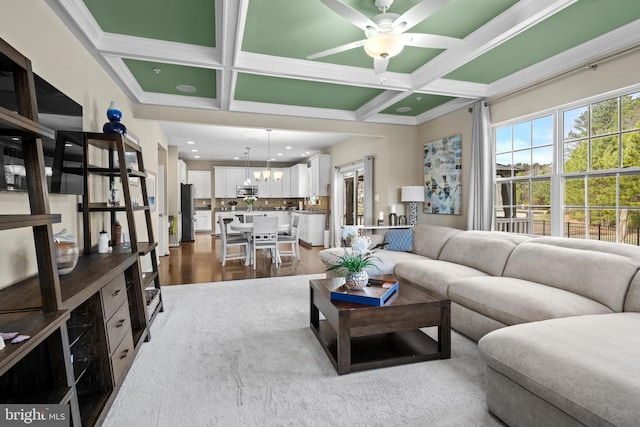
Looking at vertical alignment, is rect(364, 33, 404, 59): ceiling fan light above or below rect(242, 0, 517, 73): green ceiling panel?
below

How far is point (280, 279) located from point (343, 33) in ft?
10.8

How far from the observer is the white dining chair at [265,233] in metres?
5.73

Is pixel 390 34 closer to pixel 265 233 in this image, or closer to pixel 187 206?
pixel 265 233

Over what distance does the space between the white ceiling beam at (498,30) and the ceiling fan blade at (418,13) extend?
76 cm

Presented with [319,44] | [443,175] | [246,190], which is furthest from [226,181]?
[319,44]

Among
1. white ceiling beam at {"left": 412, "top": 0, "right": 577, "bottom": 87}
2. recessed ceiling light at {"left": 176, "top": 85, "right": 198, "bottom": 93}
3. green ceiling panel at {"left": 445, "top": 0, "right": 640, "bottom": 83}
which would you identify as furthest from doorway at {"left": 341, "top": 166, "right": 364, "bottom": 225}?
recessed ceiling light at {"left": 176, "top": 85, "right": 198, "bottom": 93}

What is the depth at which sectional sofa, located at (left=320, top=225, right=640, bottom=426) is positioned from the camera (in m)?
1.37

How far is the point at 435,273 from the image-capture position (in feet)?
10.7

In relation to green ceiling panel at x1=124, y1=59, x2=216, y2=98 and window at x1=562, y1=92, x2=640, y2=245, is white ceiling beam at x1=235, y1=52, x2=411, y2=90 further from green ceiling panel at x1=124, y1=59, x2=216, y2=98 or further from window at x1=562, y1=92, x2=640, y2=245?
window at x1=562, y1=92, x2=640, y2=245

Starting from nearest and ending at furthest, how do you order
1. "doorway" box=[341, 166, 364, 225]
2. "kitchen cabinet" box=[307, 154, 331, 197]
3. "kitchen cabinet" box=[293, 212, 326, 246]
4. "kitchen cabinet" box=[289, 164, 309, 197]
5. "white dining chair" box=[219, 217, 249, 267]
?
"white dining chair" box=[219, 217, 249, 267]
"doorway" box=[341, 166, 364, 225]
"kitchen cabinet" box=[293, 212, 326, 246]
"kitchen cabinet" box=[307, 154, 331, 197]
"kitchen cabinet" box=[289, 164, 309, 197]

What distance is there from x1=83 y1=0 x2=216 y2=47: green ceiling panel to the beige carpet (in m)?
2.65

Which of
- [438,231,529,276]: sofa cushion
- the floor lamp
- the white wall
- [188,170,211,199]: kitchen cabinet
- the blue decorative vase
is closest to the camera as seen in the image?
the white wall

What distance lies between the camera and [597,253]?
8.45 ft

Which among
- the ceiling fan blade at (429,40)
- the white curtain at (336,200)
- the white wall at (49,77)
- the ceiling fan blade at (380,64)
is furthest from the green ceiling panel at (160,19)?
the white curtain at (336,200)
